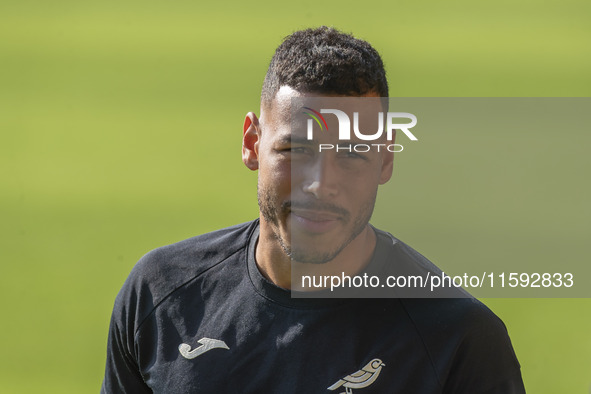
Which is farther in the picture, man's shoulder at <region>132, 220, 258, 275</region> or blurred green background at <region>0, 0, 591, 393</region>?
blurred green background at <region>0, 0, 591, 393</region>

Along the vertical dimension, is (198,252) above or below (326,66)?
below

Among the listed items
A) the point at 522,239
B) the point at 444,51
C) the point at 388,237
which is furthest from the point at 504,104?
the point at 388,237

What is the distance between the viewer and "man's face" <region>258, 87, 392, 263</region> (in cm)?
108

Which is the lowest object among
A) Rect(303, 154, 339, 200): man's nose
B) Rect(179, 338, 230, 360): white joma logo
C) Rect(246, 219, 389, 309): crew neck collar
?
Rect(179, 338, 230, 360): white joma logo

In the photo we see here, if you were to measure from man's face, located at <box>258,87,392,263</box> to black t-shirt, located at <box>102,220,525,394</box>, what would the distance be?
0.29 ft

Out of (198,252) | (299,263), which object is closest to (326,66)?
(299,263)

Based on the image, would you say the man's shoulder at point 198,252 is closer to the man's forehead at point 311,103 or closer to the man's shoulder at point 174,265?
the man's shoulder at point 174,265

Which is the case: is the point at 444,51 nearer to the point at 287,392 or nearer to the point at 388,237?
the point at 388,237

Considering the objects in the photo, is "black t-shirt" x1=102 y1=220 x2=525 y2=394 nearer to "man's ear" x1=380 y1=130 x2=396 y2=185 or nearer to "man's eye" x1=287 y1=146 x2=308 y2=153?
"man's ear" x1=380 y1=130 x2=396 y2=185

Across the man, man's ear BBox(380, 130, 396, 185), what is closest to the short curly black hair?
the man

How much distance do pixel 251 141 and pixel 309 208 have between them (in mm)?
191

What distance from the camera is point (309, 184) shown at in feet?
3.56

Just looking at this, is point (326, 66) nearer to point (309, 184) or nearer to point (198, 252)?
point (309, 184)

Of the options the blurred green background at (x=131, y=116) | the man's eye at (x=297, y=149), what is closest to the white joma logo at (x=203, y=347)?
the man's eye at (x=297, y=149)
